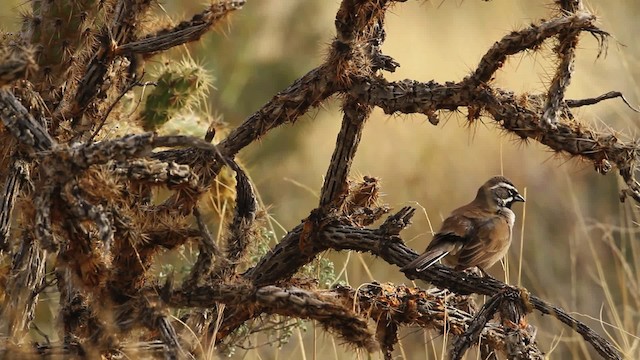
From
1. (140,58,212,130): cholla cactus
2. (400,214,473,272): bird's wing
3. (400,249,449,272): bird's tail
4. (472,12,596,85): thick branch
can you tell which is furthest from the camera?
(140,58,212,130): cholla cactus

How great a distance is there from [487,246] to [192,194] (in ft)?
4.84

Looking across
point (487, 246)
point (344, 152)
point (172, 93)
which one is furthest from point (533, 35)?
point (172, 93)

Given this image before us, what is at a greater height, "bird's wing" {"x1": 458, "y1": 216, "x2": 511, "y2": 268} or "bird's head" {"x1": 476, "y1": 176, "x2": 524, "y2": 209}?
"bird's head" {"x1": 476, "y1": 176, "x2": 524, "y2": 209}

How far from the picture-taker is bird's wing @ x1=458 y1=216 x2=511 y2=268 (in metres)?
4.13

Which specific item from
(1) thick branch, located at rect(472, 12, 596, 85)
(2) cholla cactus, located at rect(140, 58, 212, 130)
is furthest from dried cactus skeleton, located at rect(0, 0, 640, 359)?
(2) cholla cactus, located at rect(140, 58, 212, 130)

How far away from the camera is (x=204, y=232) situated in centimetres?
307

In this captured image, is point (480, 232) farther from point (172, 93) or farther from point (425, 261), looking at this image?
point (172, 93)

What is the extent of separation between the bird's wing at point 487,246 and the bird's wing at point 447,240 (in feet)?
0.12

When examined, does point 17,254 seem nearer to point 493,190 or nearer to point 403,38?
point 493,190

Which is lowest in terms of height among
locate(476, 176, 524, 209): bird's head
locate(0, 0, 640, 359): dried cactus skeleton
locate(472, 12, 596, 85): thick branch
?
locate(0, 0, 640, 359): dried cactus skeleton

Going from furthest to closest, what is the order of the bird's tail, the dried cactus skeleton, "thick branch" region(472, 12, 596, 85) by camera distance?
the bird's tail
"thick branch" region(472, 12, 596, 85)
the dried cactus skeleton

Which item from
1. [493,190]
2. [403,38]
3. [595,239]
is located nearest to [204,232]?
[493,190]

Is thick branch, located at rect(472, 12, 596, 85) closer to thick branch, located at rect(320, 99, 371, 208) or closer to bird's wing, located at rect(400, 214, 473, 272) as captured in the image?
thick branch, located at rect(320, 99, 371, 208)

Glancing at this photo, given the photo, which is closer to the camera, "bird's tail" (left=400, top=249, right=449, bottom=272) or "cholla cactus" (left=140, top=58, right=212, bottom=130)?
"bird's tail" (left=400, top=249, right=449, bottom=272)
